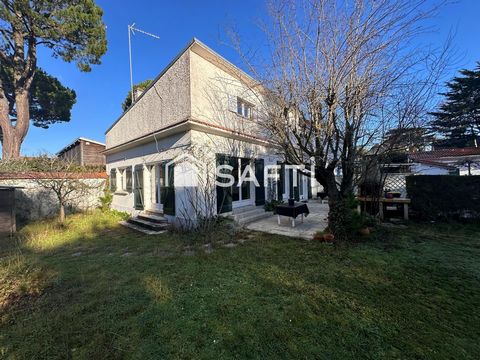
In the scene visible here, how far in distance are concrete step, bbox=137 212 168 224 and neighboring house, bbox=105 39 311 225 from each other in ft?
1.12

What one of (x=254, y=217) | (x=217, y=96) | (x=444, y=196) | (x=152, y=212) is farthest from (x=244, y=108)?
(x=444, y=196)

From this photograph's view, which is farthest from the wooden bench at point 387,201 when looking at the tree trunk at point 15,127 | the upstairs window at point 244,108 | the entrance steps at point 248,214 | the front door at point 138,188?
the tree trunk at point 15,127

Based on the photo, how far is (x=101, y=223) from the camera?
940 cm

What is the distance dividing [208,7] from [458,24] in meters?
7.44

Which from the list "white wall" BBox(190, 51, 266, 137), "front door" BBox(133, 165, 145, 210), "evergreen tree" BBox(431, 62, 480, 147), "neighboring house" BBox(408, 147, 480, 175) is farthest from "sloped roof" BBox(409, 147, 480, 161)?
"front door" BBox(133, 165, 145, 210)

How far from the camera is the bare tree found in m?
4.86

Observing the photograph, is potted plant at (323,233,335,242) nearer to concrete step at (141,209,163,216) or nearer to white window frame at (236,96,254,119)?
white window frame at (236,96,254,119)

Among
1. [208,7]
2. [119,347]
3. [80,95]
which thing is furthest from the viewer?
[80,95]

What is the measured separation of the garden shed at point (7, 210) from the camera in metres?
7.55

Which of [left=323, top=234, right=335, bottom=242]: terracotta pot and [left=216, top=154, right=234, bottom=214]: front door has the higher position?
[left=216, top=154, right=234, bottom=214]: front door

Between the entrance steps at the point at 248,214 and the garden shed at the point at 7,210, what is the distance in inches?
319

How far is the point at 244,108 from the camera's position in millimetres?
10070

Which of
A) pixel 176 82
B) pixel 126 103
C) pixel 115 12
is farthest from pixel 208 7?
pixel 126 103

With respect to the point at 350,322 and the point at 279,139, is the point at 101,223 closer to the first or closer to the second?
the point at 279,139
